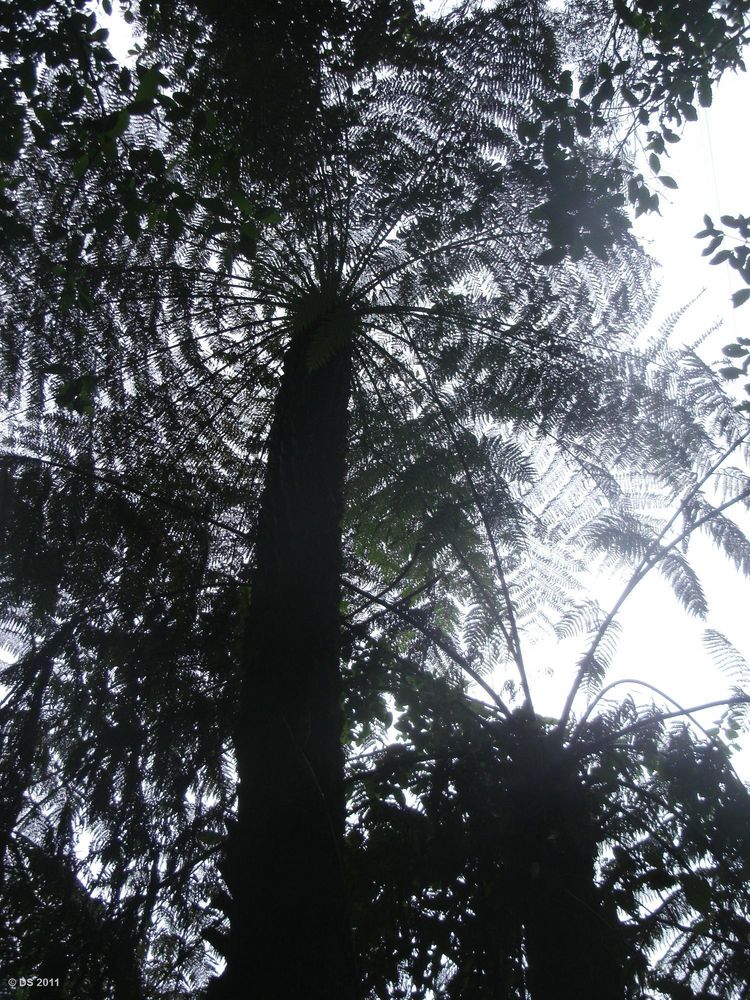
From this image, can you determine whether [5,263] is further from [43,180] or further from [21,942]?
[21,942]

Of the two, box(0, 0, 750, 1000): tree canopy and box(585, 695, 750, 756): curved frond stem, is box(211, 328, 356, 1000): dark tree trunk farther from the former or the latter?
box(585, 695, 750, 756): curved frond stem

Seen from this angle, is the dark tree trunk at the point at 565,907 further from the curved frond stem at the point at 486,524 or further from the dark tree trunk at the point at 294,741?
the dark tree trunk at the point at 294,741

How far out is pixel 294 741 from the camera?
1.68 metres

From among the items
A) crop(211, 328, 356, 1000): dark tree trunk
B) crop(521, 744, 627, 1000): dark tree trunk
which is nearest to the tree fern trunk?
crop(521, 744, 627, 1000): dark tree trunk

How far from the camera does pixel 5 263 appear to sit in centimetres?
299

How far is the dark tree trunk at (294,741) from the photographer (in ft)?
4.97

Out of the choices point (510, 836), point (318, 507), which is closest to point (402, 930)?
point (510, 836)

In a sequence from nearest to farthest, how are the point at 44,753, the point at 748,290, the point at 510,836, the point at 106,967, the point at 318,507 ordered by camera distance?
the point at 510,836, the point at 106,967, the point at 318,507, the point at 748,290, the point at 44,753

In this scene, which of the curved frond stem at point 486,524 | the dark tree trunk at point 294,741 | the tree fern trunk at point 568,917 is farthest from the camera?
the curved frond stem at point 486,524

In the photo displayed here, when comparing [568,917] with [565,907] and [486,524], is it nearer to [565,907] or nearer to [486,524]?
[565,907]

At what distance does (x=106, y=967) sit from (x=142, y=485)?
5.41ft

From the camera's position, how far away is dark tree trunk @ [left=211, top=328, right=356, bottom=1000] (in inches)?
59.6

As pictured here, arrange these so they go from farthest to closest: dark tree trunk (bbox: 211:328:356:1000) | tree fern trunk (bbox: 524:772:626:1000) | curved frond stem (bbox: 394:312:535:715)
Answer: curved frond stem (bbox: 394:312:535:715), tree fern trunk (bbox: 524:772:626:1000), dark tree trunk (bbox: 211:328:356:1000)

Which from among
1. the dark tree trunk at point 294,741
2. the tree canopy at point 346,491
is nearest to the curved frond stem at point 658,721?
the tree canopy at point 346,491
